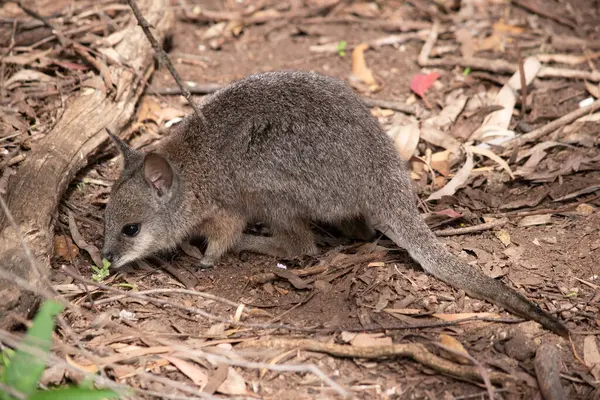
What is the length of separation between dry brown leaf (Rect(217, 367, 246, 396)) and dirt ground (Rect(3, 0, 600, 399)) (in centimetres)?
3

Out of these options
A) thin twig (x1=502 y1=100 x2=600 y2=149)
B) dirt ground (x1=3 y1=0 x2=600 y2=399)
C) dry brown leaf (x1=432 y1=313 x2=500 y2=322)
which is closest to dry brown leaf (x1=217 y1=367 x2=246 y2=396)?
dirt ground (x1=3 y1=0 x2=600 y2=399)

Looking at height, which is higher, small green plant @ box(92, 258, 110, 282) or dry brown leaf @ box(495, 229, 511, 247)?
small green plant @ box(92, 258, 110, 282)

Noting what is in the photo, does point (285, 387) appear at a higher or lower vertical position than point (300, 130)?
lower

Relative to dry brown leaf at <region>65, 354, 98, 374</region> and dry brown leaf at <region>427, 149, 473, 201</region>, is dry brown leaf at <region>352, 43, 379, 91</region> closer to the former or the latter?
dry brown leaf at <region>427, 149, 473, 201</region>

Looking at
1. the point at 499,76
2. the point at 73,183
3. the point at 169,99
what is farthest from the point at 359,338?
the point at 499,76

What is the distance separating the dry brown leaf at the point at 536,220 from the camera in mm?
6242

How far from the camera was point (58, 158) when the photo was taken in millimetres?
6066

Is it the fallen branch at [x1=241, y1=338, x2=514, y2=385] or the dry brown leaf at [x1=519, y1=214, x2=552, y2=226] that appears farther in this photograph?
the dry brown leaf at [x1=519, y1=214, x2=552, y2=226]

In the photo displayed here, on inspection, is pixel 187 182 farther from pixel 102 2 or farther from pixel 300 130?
pixel 102 2

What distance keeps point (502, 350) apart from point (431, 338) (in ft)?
1.68

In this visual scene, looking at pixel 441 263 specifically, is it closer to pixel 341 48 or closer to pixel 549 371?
pixel 549 371

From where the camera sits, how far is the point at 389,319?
5211 millimetres

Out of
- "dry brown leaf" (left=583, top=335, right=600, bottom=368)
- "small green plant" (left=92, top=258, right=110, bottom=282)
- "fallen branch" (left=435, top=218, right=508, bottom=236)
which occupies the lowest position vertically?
"dry brown leaf" (left=583, top=335, right=600, bottom=368)

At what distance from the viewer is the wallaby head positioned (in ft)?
19.3
